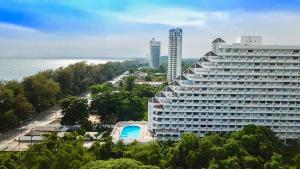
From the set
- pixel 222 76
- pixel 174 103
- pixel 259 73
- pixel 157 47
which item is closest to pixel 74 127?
pixel 174 103

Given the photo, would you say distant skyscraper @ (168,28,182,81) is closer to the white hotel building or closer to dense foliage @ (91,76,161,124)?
dense foliage @ (91,76,161,124)

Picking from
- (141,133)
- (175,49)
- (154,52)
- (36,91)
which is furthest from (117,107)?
(154,52)

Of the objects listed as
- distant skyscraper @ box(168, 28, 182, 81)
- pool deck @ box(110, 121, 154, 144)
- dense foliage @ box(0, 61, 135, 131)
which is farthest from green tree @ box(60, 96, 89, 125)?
distant skyscraper @ box(168, 28, 182, 81)

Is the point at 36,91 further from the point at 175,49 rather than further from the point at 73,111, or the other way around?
the point at 175,49

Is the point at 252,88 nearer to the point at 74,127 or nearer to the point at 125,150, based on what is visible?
the point at 125,150

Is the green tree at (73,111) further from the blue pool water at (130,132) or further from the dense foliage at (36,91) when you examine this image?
the blue pool water at (130,132)
